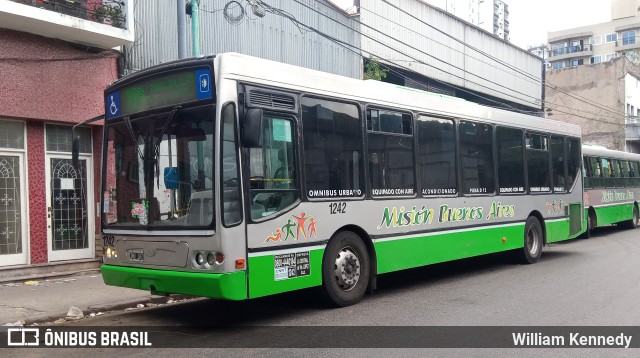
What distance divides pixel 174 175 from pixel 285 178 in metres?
1.29

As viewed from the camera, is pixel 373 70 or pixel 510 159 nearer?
pixel 510 159

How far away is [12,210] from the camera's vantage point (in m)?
10.3

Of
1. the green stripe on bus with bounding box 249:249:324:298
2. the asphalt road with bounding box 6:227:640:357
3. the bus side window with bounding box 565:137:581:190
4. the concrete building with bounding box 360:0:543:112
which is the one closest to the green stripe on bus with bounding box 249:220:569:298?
the green stripe on bus with bounding box 249:249:324:298

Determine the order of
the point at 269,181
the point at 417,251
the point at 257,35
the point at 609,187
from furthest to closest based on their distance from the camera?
the point at 609,187
the point at 257,35
the point at 417,251
the point at 269,181

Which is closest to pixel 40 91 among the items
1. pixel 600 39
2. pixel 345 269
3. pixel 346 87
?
pixel 346 87

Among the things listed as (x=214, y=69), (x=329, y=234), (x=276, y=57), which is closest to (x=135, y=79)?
(x=214, y=69)

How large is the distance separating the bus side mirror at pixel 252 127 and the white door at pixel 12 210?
21.2 ft

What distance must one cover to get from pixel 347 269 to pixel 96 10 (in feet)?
24.4

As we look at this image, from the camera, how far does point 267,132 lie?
6613mm

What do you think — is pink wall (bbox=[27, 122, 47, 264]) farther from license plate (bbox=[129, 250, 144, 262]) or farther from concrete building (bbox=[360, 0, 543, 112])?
concrete building (bbox=[360, 0, 543, 112])

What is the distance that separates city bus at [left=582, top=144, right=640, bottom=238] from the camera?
1775cm

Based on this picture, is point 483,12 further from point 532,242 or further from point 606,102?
point 532,242

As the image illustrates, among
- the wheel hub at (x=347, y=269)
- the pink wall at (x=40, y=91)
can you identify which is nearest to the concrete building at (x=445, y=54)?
the pink wall at (x=40, y=91)

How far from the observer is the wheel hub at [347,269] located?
7336 mm
